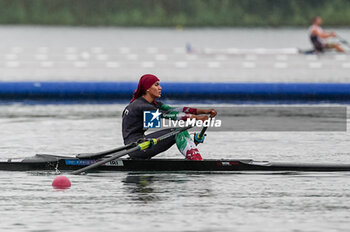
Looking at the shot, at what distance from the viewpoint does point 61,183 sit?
10.1 metres

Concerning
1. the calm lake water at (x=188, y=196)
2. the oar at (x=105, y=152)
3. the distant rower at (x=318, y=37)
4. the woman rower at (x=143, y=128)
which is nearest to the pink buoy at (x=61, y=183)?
the calm lake water at (x=188, y=196)

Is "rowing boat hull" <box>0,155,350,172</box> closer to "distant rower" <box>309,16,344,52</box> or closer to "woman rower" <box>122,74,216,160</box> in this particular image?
"woman rower" <box>122,74,216,160</box>

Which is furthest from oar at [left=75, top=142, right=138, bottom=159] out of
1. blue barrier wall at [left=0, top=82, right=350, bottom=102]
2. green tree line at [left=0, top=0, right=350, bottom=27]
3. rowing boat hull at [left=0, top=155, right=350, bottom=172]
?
green tree line at [left=0, top=0, right=350, bottom=27]

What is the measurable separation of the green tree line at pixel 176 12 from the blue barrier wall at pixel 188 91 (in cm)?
5466

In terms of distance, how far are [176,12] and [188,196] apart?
69.4 meters

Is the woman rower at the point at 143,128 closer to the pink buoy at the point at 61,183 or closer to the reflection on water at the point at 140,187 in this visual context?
the reflection on water at the point at 140,187

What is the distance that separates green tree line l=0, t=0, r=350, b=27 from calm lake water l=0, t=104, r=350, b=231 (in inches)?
2454

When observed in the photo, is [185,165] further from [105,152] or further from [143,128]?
[105,152]

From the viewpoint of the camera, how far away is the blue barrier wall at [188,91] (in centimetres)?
2059

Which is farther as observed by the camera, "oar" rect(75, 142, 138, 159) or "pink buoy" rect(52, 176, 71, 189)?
"oar" rect(75, 142, 138, 159)

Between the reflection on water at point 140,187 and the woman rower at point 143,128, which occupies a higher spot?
the woman rower at point 143,128

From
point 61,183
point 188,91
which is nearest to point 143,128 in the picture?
point 61,183

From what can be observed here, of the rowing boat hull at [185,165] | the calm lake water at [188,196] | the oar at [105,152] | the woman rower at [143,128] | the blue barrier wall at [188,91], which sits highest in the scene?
the blue barrier wall at [188,91]

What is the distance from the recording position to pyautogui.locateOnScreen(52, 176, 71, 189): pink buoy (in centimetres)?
1011
